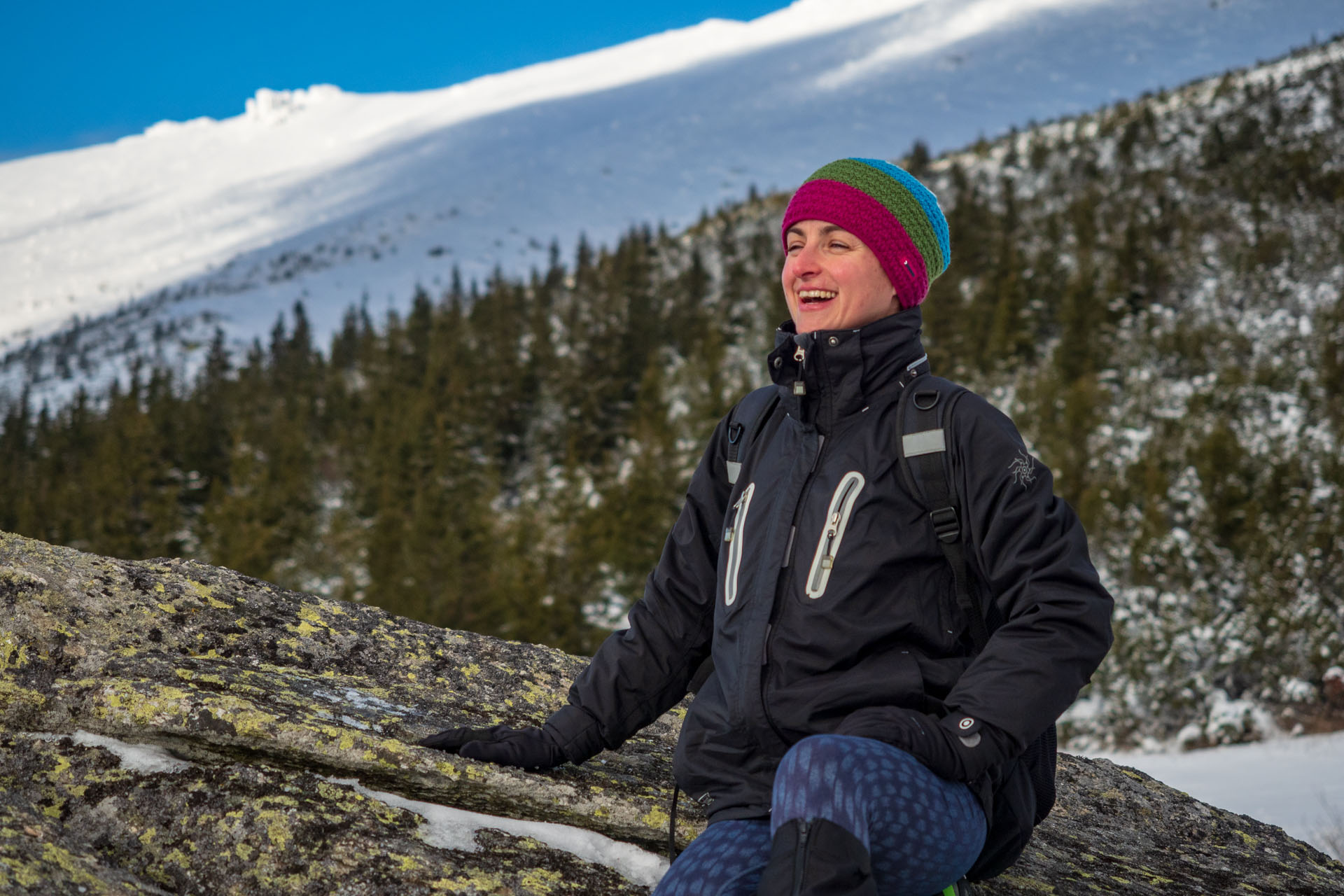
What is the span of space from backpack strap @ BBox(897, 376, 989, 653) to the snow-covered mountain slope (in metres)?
100

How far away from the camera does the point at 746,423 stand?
108 inches

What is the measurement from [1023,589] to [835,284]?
2.98 ft

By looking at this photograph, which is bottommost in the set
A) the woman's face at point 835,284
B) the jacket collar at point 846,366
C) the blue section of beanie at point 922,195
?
the jacket collar at point 846,366

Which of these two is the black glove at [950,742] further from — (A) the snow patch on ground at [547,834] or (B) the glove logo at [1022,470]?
(A) the snow patch on ground at [547,834]

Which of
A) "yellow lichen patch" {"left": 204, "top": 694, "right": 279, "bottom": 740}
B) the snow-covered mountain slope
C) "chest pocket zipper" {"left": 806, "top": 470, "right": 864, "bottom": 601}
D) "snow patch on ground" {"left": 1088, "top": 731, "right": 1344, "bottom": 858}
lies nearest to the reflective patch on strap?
"chest pocket zipper" {"left": 806, "top": 470, "right": 864, "bottom": 601}

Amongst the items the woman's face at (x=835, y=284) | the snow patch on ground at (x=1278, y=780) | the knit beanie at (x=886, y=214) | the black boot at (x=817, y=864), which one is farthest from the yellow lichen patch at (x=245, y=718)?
the snow patch on ground at (x=1278, y=780)

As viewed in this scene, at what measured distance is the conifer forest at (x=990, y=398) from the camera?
23.6 m

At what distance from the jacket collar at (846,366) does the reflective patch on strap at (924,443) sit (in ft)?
0.59

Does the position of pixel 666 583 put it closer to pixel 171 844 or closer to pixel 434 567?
pixel 171 844

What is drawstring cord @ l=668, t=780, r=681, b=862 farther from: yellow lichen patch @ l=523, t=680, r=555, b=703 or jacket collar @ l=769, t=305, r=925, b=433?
yellow lichen patch @ l=523, t=680, r=555, b=703

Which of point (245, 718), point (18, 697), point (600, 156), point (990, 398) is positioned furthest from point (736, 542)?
point (600, 156)

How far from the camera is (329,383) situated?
5625cm

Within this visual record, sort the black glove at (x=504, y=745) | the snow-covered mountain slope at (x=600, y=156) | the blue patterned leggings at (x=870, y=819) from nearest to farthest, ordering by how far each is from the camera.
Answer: the blue patterned leggings at (x=870, y=819) < the black glove at (x=504, y=745) < the snow-covered mountain slope at (x=600, y=156)

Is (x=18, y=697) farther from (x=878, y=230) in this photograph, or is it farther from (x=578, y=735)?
(x=878, y=230)
